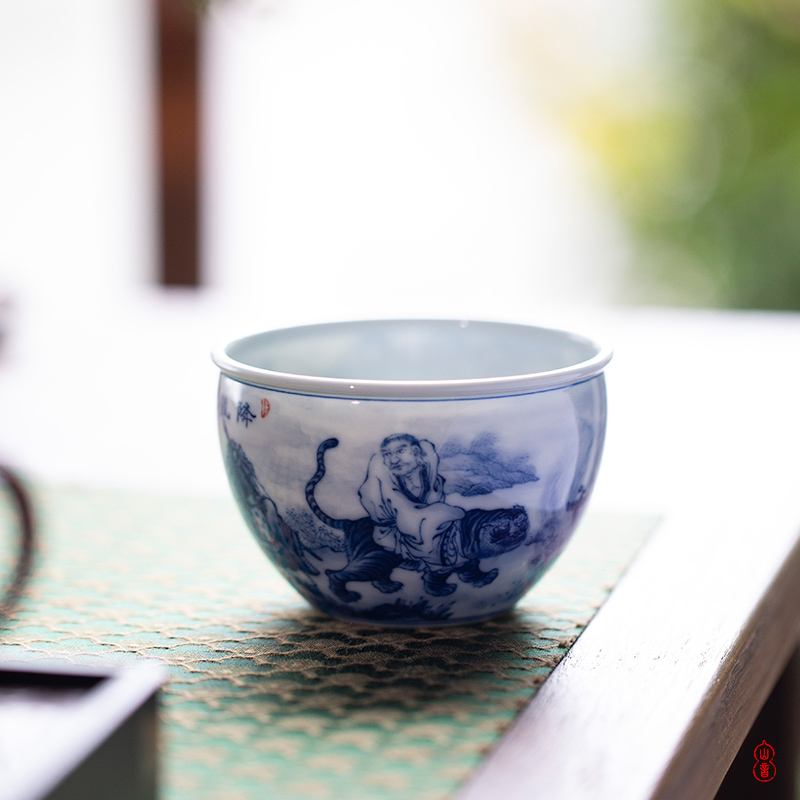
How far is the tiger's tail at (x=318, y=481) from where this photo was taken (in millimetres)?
363

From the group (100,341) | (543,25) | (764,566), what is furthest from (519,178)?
(764,566)

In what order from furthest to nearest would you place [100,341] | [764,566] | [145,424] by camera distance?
[100,341]
[145,424]
[764,566]

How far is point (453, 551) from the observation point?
0.37 metres

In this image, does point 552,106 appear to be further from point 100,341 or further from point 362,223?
point 100,341

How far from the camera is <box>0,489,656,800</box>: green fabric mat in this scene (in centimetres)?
30

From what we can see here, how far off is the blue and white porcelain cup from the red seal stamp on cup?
0.25m

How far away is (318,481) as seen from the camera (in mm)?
367

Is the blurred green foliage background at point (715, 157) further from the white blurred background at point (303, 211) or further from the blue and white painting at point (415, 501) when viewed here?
the blue and white painting at point (415, 501)

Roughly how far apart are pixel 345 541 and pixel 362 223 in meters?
3.25

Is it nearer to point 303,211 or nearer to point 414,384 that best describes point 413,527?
point 414,384

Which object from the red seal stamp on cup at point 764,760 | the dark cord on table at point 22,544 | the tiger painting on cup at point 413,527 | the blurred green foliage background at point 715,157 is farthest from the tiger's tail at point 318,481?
the blurred green foliage background at point 715,157

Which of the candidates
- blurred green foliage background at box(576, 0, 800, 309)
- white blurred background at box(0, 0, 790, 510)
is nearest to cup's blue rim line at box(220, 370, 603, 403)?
white blurred background at box(0, 0, 790, 510)

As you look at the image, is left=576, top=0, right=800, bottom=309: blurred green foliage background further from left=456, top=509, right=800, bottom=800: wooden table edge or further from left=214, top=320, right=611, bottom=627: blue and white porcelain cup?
left=214, top=320, right=611, bottom=627: blue and white porcelain cup

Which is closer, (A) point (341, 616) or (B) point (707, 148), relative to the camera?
(A) point (341, 616)
